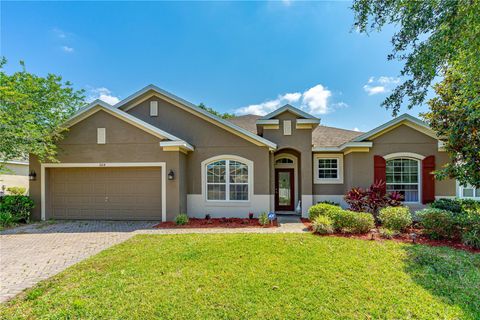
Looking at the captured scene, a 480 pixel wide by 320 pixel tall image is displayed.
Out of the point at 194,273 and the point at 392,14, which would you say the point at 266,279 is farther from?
the point at 392,14

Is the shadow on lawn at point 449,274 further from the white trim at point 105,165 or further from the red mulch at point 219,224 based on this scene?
the white trim at point 105,165

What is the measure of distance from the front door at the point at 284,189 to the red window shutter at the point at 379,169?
14.2 ft

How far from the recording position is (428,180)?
36.4 ft

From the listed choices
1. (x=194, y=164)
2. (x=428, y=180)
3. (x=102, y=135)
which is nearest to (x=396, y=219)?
(x=428, y=180)

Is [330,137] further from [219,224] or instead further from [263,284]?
[263,284]

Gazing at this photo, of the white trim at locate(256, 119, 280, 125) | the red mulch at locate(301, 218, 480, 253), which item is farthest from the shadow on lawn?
the white trim at locate(256, 119, 280, 125)

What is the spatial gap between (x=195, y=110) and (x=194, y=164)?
9.08 ft

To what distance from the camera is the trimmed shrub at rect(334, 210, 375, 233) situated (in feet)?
27.2

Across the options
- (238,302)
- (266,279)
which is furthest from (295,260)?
(238,302)

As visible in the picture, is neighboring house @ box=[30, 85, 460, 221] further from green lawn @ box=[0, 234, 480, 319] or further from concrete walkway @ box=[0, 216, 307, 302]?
green lawn @ box=[0, 234, 480, 319]

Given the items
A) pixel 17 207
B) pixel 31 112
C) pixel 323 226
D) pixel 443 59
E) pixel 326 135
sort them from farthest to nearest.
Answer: pixel 326 135 < pixel 17 207 < pixel 31 112 < pixel 323 226 < pixel 443 59

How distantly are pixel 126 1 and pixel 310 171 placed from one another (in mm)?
11543

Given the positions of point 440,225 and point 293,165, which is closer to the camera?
point 440,225

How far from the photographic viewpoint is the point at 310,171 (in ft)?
39.9
